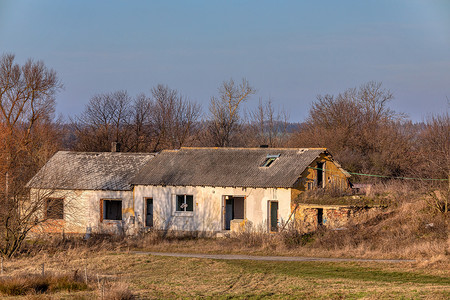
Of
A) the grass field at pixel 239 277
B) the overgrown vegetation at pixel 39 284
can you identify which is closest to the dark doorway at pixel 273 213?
the grass field at pixel 239 277

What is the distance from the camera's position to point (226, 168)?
119 ft

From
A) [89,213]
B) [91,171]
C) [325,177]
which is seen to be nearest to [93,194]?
[89,213]

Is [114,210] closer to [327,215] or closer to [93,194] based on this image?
[93,194]

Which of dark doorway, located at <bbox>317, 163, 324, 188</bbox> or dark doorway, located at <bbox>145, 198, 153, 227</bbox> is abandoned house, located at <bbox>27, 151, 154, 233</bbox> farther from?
dark doorway, located at <bbox>317, 163, 324, 188</bbox>

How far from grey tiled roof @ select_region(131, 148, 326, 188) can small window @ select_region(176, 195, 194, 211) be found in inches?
37.0

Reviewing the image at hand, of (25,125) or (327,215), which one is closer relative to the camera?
(327,215)

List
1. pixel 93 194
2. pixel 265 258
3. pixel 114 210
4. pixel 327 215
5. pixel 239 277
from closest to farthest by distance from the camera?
pixel 239 277 → pixel 265 258 → pixel 327 215 → pixel 93 194 → pixel 114 210

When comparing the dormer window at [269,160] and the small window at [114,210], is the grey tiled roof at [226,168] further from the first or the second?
the small window at [114,210]

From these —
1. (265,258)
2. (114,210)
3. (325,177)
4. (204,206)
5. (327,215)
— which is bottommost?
(265,258)

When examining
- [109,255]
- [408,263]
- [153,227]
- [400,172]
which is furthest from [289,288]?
[400,172]

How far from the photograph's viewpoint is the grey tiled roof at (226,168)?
113ft

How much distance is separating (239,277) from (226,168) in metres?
14.9

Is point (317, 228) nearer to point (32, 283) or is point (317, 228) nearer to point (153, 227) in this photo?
point (153, 227)

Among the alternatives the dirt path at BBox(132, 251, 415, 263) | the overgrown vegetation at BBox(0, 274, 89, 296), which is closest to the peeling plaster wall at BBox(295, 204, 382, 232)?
the dirt path at BBox(132, 251, 415, 263)
